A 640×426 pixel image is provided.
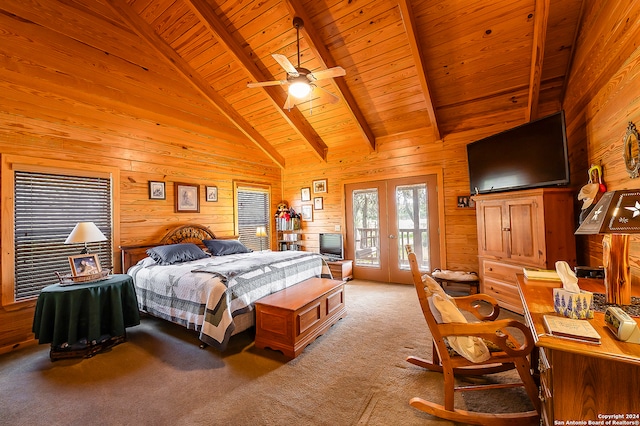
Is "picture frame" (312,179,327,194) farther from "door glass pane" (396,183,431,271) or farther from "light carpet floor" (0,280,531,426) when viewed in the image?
"light carpet floor" (0,280,531,426)

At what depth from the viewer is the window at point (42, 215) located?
290cm

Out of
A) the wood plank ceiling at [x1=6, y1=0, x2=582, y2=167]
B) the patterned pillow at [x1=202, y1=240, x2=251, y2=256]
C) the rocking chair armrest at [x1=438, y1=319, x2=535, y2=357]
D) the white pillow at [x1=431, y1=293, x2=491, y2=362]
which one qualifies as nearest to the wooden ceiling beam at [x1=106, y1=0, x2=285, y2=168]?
the wood plank ceiling at [x1=6, y1=0, x2=582, y2=167]

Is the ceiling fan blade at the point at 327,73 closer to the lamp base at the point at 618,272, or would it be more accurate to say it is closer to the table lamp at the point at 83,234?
the lamp base at the point at 618,272

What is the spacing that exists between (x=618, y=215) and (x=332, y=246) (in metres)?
4.81

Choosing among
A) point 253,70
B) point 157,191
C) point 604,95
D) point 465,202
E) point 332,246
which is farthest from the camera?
point 332,246

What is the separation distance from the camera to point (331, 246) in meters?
5.88

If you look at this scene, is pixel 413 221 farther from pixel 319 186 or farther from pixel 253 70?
pixel 253 70

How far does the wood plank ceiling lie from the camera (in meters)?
3.09

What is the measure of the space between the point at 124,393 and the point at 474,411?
2.60m

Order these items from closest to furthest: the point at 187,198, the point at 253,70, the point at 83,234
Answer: the point at 83,234 < the point at 253,70 < the point at 187,198

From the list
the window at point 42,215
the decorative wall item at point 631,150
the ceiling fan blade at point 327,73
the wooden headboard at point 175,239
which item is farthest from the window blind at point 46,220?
the decorative wall item at point 631,150

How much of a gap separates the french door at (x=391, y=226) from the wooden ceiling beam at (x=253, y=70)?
1.31 m

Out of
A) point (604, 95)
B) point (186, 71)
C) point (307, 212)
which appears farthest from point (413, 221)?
point (186, 71)

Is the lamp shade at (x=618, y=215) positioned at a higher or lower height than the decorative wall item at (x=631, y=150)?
lower
